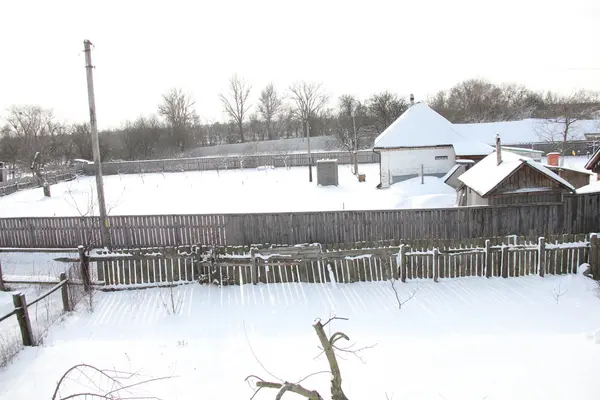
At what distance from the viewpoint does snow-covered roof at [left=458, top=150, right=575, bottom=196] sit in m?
10.9

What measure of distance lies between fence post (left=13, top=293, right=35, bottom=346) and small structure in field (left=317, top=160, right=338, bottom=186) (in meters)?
17.3

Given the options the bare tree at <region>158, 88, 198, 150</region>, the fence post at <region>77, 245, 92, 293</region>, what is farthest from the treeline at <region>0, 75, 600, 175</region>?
the fence post at <region>77, 245, 92, 293</region>

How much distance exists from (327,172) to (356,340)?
1644cm

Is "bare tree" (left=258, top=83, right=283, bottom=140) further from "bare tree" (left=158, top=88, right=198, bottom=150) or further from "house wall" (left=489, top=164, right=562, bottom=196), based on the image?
"house wall" (left=489, top=164, right=562, bottom=196)

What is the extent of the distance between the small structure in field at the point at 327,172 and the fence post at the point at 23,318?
1730 cm

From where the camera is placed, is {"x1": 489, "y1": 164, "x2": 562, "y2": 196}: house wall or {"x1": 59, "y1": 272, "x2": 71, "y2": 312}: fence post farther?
{"x1": 489, "y1": 164, "x2": 562, "y2": 196}: house wall

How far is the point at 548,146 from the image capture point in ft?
111

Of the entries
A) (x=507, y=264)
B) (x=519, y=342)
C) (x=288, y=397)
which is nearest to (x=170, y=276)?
(x=288, y=397)

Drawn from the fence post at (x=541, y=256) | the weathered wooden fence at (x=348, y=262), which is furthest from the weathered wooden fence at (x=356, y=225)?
the fence post at (x=541, y=256)

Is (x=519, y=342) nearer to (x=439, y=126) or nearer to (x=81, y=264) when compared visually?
(x=81, y=264)

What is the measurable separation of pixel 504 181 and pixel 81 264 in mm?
11316

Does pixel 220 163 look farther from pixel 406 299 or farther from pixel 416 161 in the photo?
pixel 406 299

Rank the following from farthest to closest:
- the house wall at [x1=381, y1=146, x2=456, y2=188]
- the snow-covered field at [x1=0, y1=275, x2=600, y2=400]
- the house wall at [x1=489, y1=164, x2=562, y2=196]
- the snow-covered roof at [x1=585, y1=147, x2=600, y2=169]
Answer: the house wall at [x1=381, y1=146, x2=456, y2=188]
the snow-covered roof at [x1=585, y1=147, x2=600, y2=169]
the house wall at [x1=489, y1=164, x2=562, y2=196]
the snow-covered field at [x1=0, y1=275, x2=600, y2=400]

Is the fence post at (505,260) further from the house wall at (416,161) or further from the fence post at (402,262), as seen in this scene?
the house wall at (416,161)
